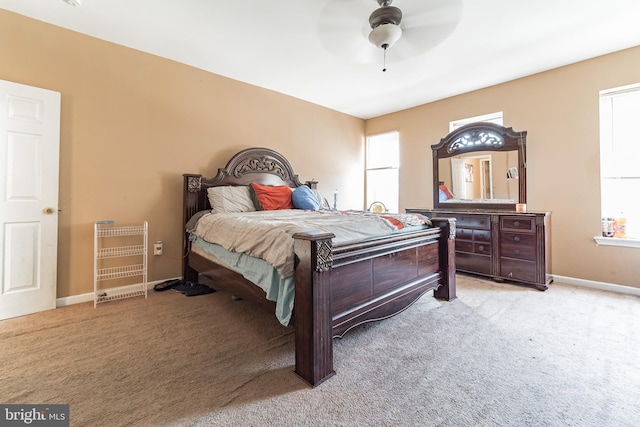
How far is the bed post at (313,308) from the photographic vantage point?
1447mm

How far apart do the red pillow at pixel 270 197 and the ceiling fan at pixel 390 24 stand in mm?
1839

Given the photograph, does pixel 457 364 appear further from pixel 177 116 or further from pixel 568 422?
pixel 177 116

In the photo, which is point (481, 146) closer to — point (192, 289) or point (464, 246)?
point (464, 246)

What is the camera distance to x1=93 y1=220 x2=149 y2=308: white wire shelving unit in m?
2.77

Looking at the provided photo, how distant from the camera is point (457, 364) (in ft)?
5.41

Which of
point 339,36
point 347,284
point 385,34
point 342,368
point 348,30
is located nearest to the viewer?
point 342,368

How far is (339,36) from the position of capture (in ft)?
8.61

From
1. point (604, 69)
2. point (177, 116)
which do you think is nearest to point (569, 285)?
point (604, 69)

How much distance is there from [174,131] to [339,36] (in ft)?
7.23

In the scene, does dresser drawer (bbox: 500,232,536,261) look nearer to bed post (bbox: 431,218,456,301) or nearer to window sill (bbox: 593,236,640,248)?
window sill (bbox: 593,236,640,248)

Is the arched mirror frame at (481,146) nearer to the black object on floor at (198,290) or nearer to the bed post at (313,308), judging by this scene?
the bed post at (313,308)

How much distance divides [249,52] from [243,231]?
2.21 m

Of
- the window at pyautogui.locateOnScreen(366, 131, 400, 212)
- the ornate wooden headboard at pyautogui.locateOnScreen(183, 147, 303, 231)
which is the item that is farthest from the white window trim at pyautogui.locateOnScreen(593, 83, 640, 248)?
the ornate wooden headboard at pyautogui.locateOnScreen(183, 147, 303, 231)

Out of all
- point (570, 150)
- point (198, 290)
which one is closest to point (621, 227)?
point (570, 150)
